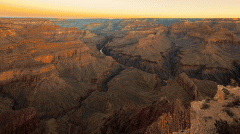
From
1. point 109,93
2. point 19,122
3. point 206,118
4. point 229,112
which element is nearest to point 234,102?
point 229,112

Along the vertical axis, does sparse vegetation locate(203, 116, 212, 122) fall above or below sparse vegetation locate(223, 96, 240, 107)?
below

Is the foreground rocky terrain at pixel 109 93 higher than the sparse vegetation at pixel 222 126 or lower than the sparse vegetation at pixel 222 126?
lower

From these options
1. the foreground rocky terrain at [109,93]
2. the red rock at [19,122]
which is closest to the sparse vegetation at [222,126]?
the foreground rocky terrain at [109,93]

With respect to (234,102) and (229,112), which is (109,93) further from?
(229,112)

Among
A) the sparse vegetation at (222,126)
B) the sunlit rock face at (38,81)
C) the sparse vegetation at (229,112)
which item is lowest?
the sunlit rock face at (38,81)

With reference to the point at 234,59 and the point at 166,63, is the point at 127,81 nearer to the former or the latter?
the point at 166,63

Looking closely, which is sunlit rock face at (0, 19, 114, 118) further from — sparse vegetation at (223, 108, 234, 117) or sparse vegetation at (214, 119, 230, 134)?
sparse vegetation at (223, 108, 234, 117)

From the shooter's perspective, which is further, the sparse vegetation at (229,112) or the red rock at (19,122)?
the red rock at (19,122)

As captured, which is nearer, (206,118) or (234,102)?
(206,118)

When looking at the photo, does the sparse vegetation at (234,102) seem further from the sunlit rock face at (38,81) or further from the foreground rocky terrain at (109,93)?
the sunlit rock face at (38,81)

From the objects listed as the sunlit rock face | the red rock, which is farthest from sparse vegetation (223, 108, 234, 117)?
the sunlit rock face

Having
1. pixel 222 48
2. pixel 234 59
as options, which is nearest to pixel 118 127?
pixel 234 59
